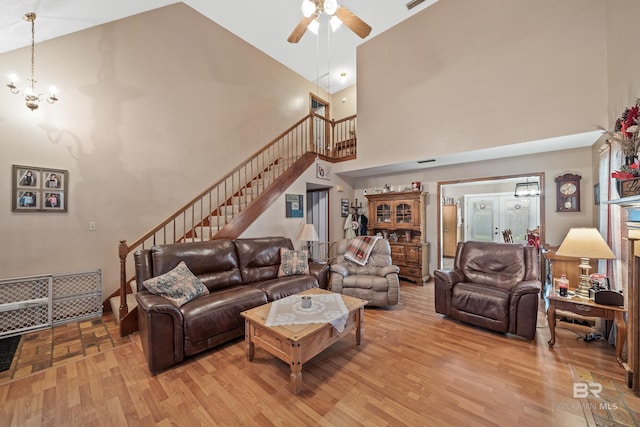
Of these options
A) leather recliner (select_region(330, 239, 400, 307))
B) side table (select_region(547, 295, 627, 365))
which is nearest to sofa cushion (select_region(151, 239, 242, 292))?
leather recliner (select_region(330, 239, 400, 307))

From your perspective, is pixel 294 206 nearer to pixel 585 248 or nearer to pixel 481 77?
pixel 481 77

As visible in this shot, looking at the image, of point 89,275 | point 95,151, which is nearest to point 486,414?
point 89,275

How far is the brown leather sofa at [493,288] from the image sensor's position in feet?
8.60

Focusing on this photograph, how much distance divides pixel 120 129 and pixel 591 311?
6097 mm

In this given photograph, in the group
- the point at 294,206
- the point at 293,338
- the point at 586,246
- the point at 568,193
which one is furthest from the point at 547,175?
the point at 293,338

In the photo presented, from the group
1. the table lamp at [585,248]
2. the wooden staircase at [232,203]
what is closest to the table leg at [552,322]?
the table lamp at [585,248]

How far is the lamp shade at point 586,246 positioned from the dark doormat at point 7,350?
17.7 feet

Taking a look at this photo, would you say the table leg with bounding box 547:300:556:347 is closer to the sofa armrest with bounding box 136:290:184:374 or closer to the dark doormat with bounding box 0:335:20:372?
the sofa armrest with bounding box 136:290:184:374

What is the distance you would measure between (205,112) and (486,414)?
5.56 meters

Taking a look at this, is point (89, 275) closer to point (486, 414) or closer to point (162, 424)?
point (162, 424)

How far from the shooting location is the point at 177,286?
2574 mm

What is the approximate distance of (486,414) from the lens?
5.52 feet

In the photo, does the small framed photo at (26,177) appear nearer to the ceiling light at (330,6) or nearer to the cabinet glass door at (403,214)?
the ceiling light at (330,6)

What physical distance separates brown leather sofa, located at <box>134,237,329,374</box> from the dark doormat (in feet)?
3.67
